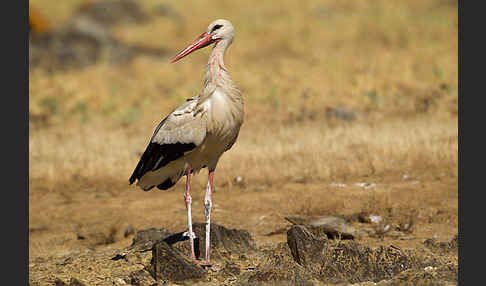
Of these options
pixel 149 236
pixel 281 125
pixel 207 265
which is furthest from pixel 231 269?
pixel 281 125

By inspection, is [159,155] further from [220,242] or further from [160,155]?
[220,242]

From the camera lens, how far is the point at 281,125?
17031mm

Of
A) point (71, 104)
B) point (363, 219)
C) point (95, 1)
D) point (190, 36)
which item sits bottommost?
point (363, 219)

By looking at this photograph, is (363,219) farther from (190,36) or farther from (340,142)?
(190,36)

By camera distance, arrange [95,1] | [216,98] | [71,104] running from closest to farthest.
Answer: [216,98], [71,104], [95,1]

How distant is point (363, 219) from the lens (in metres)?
10.2

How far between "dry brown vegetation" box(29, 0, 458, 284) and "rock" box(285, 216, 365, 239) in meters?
0.29

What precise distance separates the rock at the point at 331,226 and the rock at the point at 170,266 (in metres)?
2.24

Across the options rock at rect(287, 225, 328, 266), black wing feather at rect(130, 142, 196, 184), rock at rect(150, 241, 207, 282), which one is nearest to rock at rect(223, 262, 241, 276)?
rock at rect(150, 241, 207, 282)

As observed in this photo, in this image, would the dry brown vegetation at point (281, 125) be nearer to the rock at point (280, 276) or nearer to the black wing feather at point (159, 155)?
the black wing feather at point (159, 155)

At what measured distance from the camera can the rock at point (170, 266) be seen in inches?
282

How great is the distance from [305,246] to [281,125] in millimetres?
10009

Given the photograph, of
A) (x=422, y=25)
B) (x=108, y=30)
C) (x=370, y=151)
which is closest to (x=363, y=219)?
(x=370, y=151)

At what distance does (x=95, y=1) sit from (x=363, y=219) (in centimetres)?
2567
